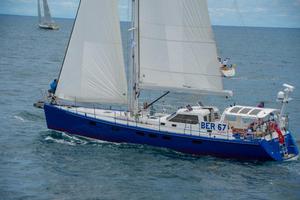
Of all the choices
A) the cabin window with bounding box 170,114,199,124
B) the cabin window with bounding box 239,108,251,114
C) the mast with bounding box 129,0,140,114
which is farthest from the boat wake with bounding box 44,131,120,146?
the cabin window with bounding box 239,108,251,114

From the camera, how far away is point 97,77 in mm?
43062

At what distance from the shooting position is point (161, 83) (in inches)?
1657

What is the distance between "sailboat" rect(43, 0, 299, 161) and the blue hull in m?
0.07

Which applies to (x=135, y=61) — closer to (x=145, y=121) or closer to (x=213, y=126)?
(x=145, y=121)

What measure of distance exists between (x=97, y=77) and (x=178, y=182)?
36.2 feet

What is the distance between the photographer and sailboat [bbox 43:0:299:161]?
133 ft

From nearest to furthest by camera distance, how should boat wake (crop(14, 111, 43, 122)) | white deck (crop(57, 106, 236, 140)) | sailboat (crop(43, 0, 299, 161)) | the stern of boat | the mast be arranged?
the stern of boat, sailboat (crop(43, 0, 299, 161)), white deck (crop(57, 106, 236, 140)), the mast, boat wake (crop(14, 111, 43, 122))

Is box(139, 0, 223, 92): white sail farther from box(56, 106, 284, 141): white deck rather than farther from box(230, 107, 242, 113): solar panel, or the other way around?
box(56, 106, 284, 141): white deck

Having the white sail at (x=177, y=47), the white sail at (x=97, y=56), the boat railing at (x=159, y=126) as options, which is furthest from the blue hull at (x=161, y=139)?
the white sail at (x=177, y=47)

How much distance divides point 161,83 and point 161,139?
3885 mm

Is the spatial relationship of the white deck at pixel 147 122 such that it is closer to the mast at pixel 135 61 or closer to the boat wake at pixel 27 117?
the mast at pixel 135 61

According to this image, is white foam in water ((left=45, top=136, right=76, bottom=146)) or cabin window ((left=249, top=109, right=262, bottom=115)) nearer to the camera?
cabin window ((left=249, top=109, right=262, bottom=115))

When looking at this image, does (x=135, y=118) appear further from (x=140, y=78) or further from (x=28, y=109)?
(x=28, y=109)

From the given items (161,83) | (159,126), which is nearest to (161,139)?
(159,126)
